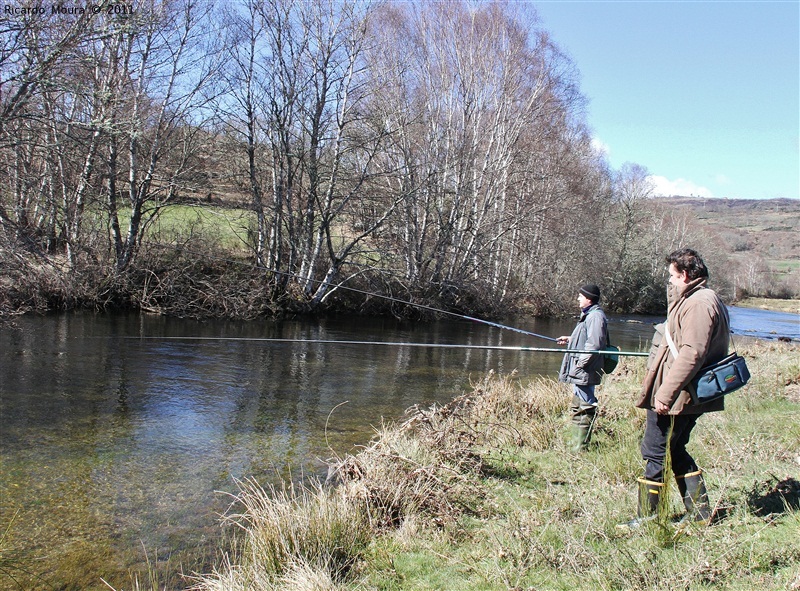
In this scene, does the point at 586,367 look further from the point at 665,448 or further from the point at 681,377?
the point at 681,377

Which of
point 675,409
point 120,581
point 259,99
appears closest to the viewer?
point 675,409

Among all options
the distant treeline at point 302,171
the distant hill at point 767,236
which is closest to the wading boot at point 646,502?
the distant treeline at point 302,171

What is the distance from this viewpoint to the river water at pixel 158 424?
16.0 ft

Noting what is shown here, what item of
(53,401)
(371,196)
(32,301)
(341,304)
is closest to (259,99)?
(371,196)

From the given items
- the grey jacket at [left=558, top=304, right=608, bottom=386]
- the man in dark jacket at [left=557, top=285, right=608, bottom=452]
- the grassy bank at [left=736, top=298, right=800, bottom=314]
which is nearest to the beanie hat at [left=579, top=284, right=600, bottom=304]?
the man in dark jacket at [left=557, top=285, right=608, bottom=452]

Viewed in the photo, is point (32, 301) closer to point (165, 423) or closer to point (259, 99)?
point (259, 99)

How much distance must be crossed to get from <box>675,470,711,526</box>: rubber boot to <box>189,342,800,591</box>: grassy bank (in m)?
0.09

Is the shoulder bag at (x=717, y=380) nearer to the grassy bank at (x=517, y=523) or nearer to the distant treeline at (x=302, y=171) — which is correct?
the grassy bank at (x=517, y=523)

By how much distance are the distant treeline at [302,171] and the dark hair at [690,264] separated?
9.54 meters

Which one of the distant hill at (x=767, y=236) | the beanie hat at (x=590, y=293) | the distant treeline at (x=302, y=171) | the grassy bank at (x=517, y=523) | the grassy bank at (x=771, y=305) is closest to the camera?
the grassy bank at (x=517, y=523)

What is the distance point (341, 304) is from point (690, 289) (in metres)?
19.6

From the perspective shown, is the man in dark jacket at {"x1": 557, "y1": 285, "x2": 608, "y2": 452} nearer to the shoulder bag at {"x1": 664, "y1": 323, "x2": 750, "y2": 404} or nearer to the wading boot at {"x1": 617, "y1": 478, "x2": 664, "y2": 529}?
the wading boot at {"x1": 617, "y1": 478, "x2": 664, "y2": 529}

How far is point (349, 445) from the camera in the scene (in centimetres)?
773

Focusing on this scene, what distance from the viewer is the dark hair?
4.13 m
